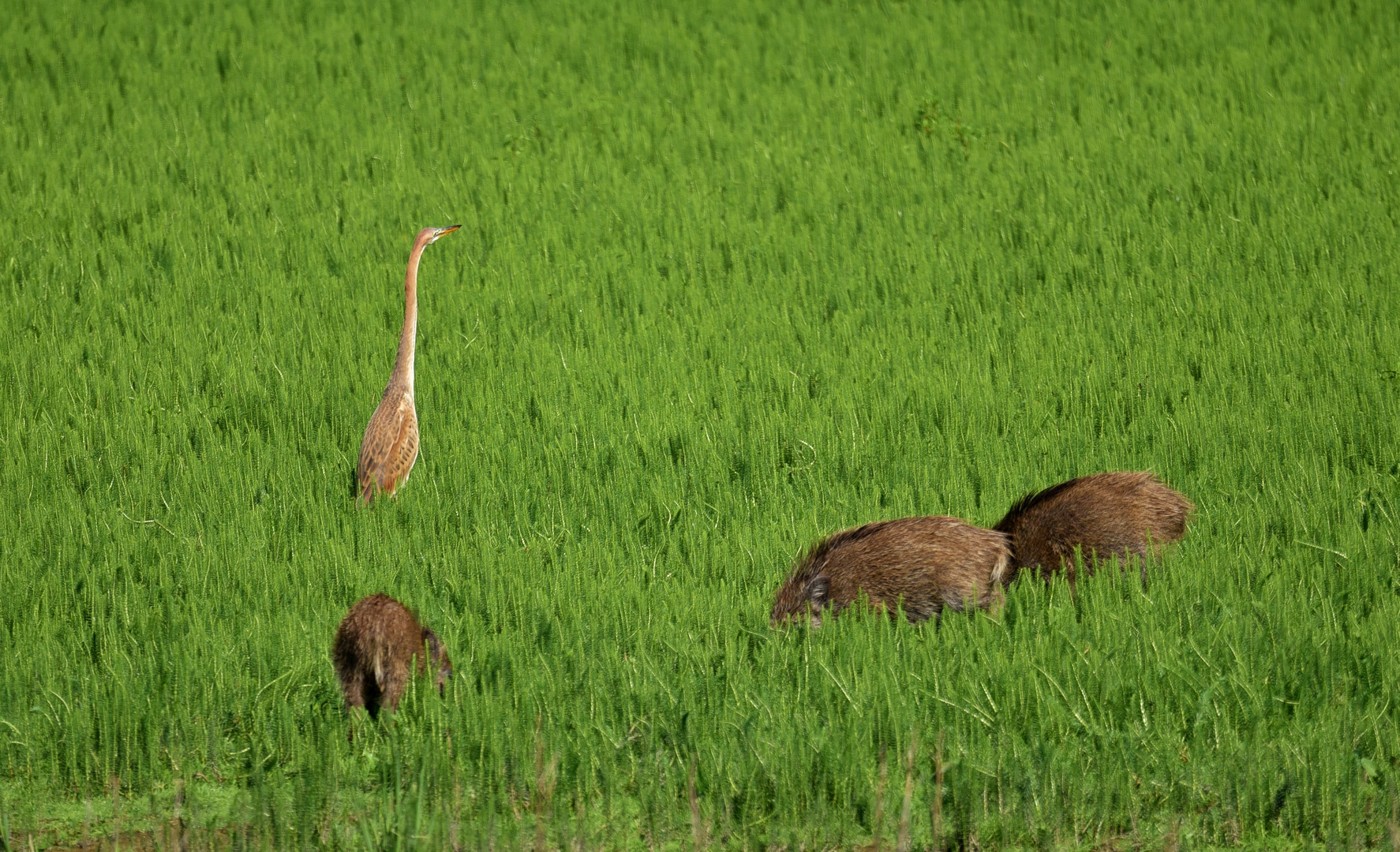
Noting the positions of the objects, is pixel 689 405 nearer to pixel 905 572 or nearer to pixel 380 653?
pixel 905 572

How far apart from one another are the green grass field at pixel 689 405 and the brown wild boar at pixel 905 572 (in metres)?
0.25

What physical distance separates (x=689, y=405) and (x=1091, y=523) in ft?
9.15

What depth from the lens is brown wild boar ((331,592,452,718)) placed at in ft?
15.0

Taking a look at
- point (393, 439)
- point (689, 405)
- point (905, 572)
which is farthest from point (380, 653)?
point (689, 405)

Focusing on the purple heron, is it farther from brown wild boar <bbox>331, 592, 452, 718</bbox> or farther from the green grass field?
brown wild boar <bbox>331, 592, 452, 718</bbox>

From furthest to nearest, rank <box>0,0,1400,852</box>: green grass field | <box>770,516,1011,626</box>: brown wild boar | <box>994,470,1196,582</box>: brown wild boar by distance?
<box>994,470,1196,582</box>: brown wild boar → <box>770,516,1011,626</box>: brown wild boar → <box>0,0,1400,852</box>: green grass field

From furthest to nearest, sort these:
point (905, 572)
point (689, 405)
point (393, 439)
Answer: point (689, 405) → point (393, 439) → point (905, 572)

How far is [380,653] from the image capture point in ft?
14.9

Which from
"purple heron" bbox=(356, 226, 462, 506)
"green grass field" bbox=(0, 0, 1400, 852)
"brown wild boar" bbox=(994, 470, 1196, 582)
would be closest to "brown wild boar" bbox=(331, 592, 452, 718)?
"green grass field" bbox=(0, 0, 1400, 852)

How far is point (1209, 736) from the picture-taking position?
4238 millimetres

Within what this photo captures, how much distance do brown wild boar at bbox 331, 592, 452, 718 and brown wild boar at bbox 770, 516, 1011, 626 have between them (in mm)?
1326

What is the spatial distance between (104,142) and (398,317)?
16.5 feet

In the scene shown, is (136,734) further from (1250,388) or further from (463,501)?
(1250,388)

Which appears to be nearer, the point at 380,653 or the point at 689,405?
the point at 380,653
